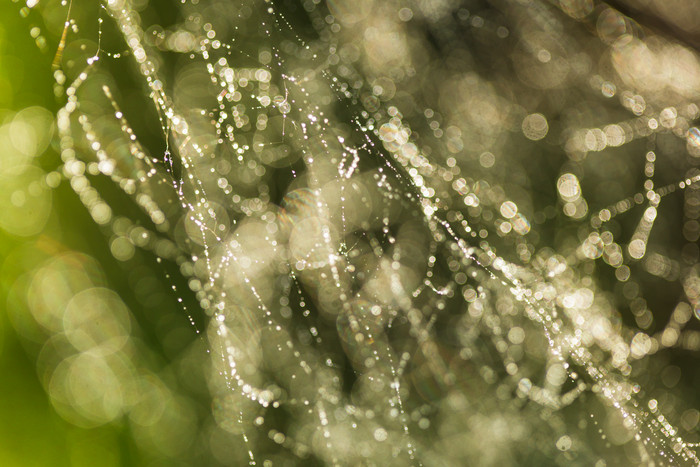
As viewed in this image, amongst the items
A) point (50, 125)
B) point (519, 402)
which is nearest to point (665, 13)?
point (519, 402)

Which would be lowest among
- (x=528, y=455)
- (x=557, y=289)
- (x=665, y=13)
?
(x=528, y=455)

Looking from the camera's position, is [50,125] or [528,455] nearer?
[50,125]

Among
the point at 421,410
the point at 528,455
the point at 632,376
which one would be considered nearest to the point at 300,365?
the point at 421,410

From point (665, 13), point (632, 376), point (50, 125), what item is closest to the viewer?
point (50, 125)

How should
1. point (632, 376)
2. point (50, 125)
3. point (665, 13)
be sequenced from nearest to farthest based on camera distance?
point (50, 125)
point (665, 13)
point (632, 376)

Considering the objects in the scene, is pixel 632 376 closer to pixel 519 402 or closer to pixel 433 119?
pixel 519 402

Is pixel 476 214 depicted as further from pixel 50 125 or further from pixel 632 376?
pixel 50 125

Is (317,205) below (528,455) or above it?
above

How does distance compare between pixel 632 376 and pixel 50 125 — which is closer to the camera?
pixel 50 125

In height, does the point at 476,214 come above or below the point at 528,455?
above
